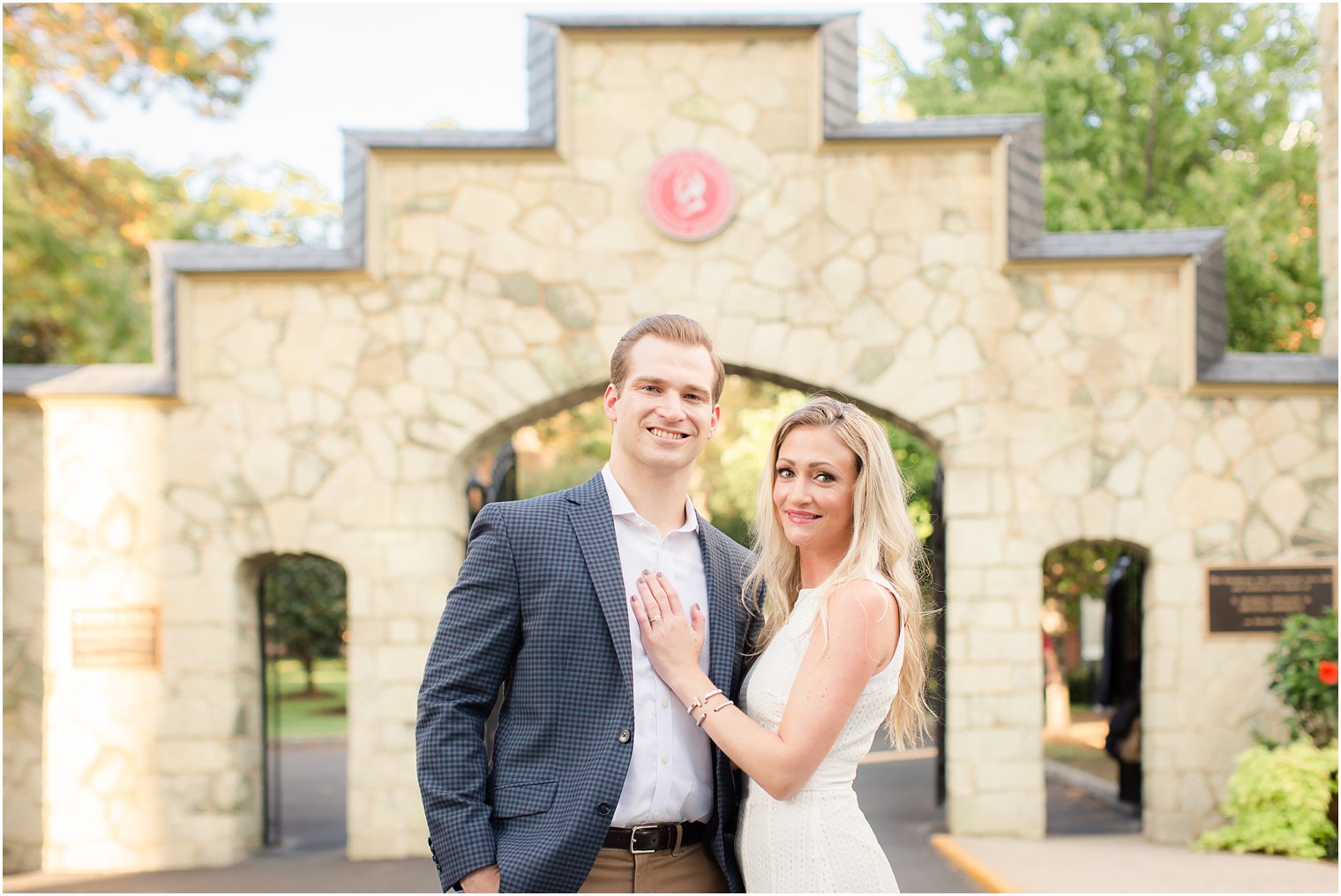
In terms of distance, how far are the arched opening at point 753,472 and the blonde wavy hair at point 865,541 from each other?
0.34 m

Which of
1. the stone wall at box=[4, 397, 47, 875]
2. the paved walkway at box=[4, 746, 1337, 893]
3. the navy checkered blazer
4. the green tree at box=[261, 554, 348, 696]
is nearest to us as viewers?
the navy checkered blazer

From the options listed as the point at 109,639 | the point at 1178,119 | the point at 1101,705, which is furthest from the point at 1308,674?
the point at 1178,119

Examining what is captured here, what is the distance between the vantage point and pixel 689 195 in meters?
7.57

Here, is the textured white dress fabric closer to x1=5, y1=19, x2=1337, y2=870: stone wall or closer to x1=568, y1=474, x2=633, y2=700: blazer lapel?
x1=568, y1=474, x2=633, y2=700: blazer lapel

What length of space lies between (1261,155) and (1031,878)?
34.5 ft

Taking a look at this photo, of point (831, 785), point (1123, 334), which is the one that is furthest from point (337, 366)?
point (831, 785)

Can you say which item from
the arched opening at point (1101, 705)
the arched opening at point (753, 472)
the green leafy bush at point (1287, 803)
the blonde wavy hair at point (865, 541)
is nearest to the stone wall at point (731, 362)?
the arched opening at point (753, 472)

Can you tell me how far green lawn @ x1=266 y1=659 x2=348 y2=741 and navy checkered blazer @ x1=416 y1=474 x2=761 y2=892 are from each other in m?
10.7

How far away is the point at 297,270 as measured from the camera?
24.6 ft

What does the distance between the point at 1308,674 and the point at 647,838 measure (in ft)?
19.2

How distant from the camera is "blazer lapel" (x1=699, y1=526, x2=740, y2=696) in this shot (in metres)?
2.65

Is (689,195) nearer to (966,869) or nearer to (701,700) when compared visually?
(966,869)

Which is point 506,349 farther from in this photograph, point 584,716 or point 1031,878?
point 584,716

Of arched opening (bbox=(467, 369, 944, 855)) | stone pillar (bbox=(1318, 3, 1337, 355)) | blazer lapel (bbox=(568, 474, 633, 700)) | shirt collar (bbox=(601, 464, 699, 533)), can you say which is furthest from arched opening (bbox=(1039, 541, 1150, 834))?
blazer lapel (bbox=(568, 474, 633, 700))
